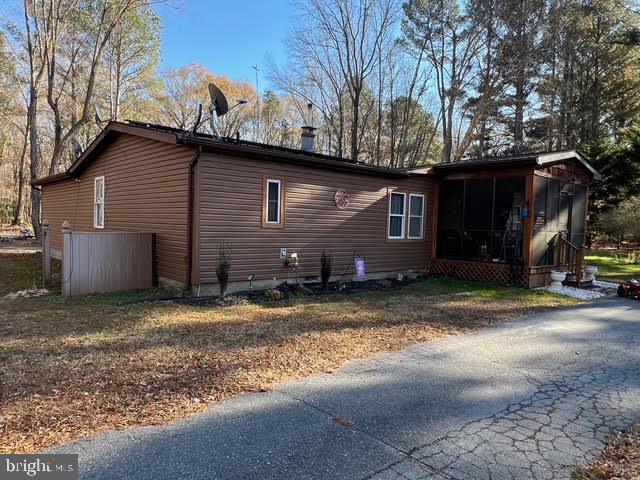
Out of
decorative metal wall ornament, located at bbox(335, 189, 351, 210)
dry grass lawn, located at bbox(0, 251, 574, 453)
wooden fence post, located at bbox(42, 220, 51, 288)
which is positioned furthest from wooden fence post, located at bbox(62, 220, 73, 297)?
decorative metal wall ornament, located at bbox(335, 189, 351, 210)

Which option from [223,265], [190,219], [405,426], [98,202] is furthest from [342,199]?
[405,426]

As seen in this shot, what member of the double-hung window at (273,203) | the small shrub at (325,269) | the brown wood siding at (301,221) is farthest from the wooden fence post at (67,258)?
the small shrub at (325,269)

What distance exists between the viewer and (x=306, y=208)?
9539 mm

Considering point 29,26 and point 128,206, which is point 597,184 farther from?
point 29,26

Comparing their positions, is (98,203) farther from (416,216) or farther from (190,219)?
(416,216)

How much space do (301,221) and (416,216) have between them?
4.17 m

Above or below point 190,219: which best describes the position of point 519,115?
above

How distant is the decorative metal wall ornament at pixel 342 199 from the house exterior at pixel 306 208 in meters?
0.03

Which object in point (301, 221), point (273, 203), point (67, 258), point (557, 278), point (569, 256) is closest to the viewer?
point (67, 258)

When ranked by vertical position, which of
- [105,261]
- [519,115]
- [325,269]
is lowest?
[325,269]

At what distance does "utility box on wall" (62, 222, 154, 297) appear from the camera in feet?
25.1

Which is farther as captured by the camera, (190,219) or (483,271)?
(483,271)

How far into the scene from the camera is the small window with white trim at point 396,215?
11.5m

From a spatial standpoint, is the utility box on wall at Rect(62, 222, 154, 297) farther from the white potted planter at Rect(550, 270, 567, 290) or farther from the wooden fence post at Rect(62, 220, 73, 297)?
the white potted planter at Rect(550, 270, 567, 290)
